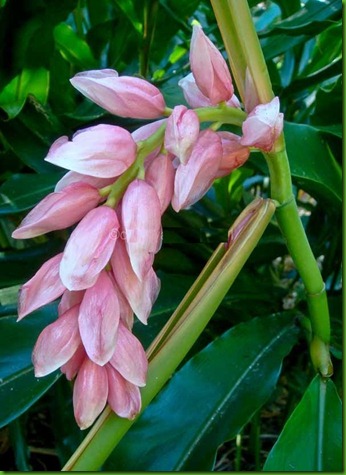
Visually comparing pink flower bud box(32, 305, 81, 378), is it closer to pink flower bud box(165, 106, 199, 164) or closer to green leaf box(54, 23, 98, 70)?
pink flower bud box(165, 106, 199, 164)

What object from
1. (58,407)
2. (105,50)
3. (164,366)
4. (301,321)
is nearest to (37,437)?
(58,407)

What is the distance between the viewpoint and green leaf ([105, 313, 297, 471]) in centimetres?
58

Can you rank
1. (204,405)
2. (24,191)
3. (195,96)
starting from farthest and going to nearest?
1. (24,191)
2. (204,405)
3. (195,96)

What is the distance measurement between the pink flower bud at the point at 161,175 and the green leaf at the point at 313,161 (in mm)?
291

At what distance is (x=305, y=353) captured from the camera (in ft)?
3.32

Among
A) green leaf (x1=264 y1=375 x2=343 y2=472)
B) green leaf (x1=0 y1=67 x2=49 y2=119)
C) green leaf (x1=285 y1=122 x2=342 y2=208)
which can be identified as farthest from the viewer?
green leaf (x1=0 y1=67 x2=49 y2=119)

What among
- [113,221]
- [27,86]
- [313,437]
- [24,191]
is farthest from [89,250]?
Result: [27,86]

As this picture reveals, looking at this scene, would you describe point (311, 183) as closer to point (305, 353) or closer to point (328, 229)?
point (328, 229)

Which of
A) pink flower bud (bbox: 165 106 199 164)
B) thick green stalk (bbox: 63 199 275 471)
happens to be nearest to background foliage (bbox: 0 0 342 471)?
thick green stalk (bbox: 63 199 275 471)

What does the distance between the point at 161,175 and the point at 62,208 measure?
2.6 inches

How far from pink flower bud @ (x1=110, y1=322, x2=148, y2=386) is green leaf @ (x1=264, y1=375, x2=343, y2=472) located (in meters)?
0.17

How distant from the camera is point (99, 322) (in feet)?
1.29

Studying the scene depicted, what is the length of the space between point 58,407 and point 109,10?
672 millimetres

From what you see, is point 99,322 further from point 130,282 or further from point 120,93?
point 120,93
